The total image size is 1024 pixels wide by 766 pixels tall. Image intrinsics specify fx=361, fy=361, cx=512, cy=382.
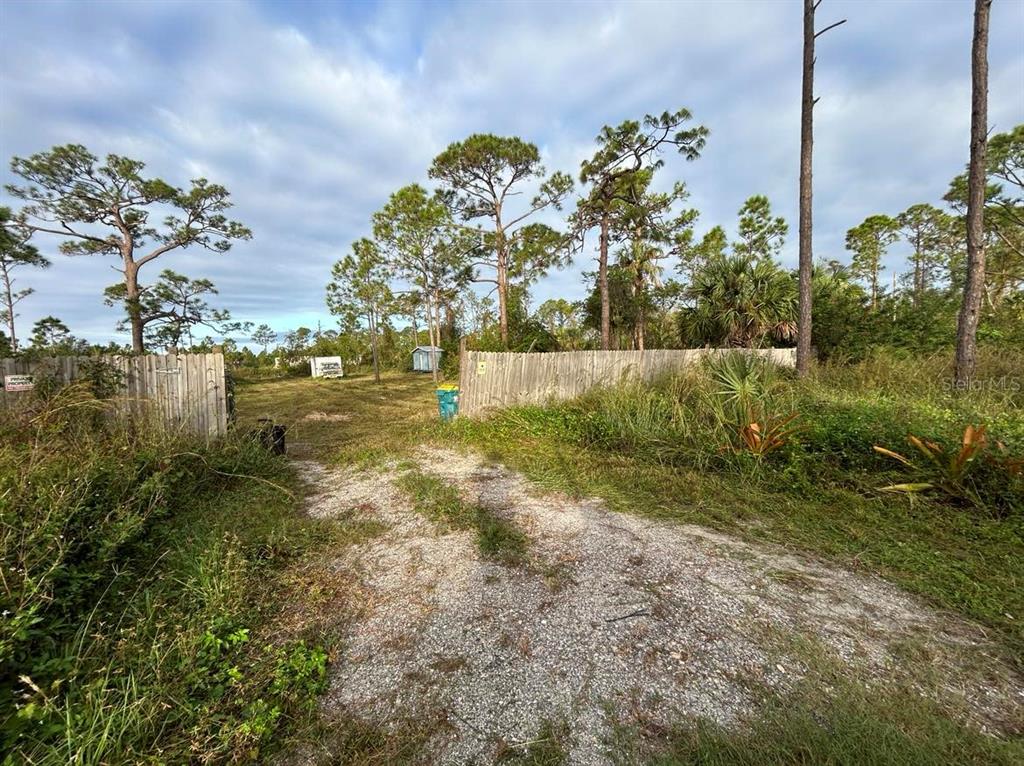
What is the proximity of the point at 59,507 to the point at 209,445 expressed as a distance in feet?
10.1

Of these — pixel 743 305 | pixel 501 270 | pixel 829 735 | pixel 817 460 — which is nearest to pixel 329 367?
pixel 501 270

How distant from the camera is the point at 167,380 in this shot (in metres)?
5.27

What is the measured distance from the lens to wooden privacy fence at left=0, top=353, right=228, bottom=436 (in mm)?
4641

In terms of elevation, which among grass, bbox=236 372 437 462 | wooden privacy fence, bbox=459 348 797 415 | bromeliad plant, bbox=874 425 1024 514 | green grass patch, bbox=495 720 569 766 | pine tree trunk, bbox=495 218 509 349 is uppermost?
pine tree trunk, bbox=495 218 509 349

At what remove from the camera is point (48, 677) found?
1.57 m

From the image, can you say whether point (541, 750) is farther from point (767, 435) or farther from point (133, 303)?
point (133, 303)

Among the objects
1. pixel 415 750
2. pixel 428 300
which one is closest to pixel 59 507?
pixel 415 750

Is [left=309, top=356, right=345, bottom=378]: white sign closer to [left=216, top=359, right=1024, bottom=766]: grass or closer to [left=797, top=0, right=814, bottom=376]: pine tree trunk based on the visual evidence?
[left=216, top=359, right=1024, bottom=766]: grass

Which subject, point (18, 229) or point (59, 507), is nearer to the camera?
point (59, 507)

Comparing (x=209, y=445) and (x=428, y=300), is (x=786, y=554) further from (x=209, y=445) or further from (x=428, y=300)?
(x=428, y=300)

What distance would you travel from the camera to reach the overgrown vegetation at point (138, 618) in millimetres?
1400

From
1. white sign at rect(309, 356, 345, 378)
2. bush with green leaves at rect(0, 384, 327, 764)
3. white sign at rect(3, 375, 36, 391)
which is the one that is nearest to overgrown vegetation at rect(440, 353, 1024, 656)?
bush with green leaves at rect(0, 384, 327, 764)

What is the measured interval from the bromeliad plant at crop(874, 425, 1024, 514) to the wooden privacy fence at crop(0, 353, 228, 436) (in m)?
8.21

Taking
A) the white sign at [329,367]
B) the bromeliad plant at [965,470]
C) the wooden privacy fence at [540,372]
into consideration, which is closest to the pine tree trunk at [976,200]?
the wooden privacy fence at [540,372]
